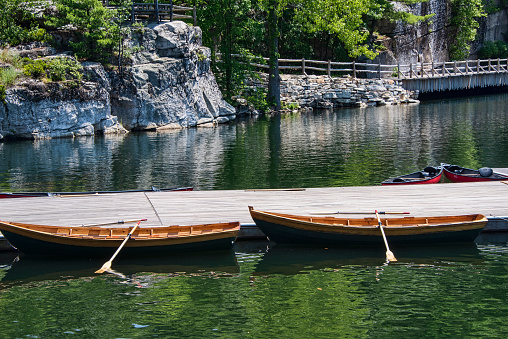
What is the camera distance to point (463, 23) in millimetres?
61031

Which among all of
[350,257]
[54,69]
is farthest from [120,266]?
[54,69]

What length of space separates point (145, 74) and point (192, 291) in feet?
95.3

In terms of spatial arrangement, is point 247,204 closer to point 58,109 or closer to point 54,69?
point 58,109

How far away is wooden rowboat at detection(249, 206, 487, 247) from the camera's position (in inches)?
499

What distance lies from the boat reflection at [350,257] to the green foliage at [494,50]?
5625 cm

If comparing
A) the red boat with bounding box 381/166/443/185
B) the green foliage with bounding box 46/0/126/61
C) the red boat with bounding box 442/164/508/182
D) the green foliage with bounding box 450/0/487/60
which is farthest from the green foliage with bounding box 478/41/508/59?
the red boat with bounding box 381/166/443/185

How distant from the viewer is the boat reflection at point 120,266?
11859 mm

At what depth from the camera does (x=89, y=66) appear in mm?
36031

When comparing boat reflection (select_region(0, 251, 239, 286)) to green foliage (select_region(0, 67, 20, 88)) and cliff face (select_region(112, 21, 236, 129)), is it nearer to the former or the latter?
green foliage (select_region(0, 67, 20, 88))

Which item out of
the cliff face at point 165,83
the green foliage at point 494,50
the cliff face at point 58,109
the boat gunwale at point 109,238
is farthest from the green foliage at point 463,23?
the boat gunwale at point 109,238

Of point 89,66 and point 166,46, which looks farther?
point 166,46

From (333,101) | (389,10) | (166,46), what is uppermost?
(389,10)

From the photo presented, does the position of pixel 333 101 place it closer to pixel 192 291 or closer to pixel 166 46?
pixel 166 46

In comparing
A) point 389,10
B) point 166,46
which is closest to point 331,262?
point 166,46
